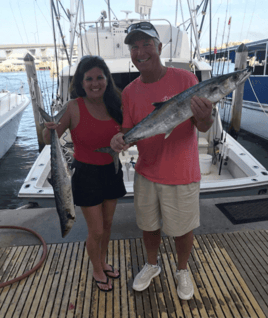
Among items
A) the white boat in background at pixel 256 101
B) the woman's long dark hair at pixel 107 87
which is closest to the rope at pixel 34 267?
the woman's long dark hair at pixel 107 87

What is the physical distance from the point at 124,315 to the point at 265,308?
1.09m

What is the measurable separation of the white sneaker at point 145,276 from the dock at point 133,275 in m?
0.05

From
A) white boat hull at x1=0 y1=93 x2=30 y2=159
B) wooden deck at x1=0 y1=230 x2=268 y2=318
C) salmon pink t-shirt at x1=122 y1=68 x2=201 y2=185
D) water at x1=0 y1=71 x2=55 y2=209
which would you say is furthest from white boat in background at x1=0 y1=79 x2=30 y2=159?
salmon pink t-shirt at x1=122 y1=68 x2=201 y2=185

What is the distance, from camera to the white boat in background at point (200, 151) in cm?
371

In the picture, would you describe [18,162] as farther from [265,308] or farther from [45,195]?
[265,308]

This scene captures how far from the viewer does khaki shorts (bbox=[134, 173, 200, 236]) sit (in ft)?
5.90

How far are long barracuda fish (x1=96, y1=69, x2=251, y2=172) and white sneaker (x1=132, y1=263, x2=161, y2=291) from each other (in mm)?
1090

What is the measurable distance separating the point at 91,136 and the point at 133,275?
1354 millimetres

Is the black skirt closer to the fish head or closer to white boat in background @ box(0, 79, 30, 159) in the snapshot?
the fish head

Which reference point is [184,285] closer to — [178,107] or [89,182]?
[89,182]

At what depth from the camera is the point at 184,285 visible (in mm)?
1960

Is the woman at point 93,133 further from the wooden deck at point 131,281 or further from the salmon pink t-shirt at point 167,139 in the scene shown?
the wooden deck at point 131,281

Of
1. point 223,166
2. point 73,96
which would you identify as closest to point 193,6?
point 223,166

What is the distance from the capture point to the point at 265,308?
6.07 feet
